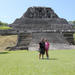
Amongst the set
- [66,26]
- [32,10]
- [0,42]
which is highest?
[32,10]

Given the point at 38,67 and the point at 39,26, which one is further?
the point at 39,26

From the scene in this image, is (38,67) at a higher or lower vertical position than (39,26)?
lower

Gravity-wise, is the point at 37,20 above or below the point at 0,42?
above

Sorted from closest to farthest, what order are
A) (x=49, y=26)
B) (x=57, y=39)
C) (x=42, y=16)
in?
(x=57, y=39), (x=49, y=26), (x=42, y=16)

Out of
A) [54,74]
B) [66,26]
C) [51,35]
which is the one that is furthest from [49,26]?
[54,74]

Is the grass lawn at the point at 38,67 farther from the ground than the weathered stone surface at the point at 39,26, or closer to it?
closer to it

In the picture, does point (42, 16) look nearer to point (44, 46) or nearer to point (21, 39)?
point (21, 39)

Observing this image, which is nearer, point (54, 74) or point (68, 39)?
point (54, 74)

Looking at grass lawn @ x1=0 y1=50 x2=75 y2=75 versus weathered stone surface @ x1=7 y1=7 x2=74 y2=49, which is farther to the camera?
weathered stone surface @ x1=7 y1=7 x2=74 y2=49

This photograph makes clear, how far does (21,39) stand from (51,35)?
6055 millimetres

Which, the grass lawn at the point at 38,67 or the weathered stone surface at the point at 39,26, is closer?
the grass lawn at the point at 38,67

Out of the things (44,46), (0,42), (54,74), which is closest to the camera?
(54,74)

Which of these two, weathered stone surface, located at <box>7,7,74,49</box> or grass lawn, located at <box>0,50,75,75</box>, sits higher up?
weathered stone surface, located at <box>7,7,74,49</box>

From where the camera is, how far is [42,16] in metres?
61.1
